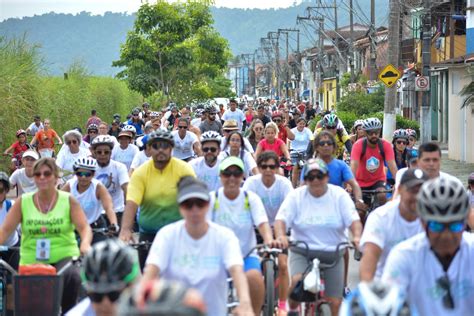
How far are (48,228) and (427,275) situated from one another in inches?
155

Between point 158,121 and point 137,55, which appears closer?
point 158,121

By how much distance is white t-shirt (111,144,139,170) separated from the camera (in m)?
16.1

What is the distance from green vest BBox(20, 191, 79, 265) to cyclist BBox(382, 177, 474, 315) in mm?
3700

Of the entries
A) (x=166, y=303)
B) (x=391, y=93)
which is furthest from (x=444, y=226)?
(x=391, y=93)

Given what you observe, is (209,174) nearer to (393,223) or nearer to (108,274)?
(393,223)

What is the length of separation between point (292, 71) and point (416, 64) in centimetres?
8806

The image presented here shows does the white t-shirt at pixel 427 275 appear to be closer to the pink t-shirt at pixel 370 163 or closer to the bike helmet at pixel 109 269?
the bike helmet at pixel 109 269

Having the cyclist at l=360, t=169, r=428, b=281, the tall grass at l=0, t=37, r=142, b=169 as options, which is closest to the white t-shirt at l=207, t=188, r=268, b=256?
the cyclist at l=360, t=169, r=428, b=281

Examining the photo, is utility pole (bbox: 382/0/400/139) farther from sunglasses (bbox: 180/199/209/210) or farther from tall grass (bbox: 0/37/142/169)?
sunglasses (bbox: 180/199/209/210)

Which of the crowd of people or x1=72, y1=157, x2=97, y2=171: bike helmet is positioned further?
x1=72, y1=157, x2=97, y2=171: bike helmet

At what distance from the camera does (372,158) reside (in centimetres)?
1355

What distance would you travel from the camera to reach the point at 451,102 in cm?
3569

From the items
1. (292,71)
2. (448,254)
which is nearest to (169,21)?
(448,254)

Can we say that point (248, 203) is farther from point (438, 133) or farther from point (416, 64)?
point (416, 64)
